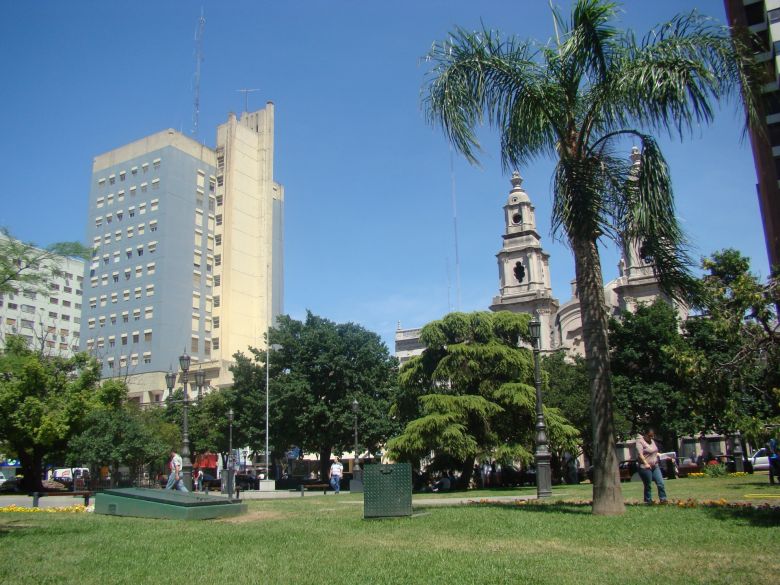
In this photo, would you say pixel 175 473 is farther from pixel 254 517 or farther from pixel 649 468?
pixel 649 468

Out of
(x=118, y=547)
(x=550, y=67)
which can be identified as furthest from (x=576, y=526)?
(x=550, y=67)

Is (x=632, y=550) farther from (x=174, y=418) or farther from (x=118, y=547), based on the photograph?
(x=174, y=418)

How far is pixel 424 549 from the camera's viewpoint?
334 inches

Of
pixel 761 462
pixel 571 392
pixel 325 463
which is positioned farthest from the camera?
pixel 325 463

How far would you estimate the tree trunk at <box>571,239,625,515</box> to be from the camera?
11680mm

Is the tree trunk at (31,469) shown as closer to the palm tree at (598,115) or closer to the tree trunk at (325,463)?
the tree trunk at (325,463)

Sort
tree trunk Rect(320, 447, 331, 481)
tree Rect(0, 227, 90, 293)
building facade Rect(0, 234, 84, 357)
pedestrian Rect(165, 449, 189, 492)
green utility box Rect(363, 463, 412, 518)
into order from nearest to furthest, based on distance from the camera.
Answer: green utility box Rect(363, 463, 412, 518), tree Rect(0, 227, 90, 293), pedestrian Rect(165, 449, 189, 492), tree trunk Rect(320, 447, 331, 481), building facade Rect(0, 234, 84, 357)

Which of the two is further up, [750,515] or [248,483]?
[750,515]

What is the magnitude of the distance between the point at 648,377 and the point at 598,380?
32.0 m

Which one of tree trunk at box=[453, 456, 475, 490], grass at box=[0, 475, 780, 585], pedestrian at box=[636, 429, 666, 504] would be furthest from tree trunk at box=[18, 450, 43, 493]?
pedestrian at box=[636, 429, 666, 504]

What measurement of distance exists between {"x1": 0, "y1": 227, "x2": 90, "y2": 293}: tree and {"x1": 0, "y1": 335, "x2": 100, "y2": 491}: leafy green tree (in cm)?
1662

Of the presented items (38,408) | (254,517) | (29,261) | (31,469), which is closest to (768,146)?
(254,517)

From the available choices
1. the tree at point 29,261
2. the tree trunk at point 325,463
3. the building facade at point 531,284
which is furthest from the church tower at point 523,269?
the tree at point 29,261

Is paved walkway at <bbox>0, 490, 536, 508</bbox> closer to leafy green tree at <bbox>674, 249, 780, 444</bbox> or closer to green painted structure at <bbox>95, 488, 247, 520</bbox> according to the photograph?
green painted structure at <bbox>95, 488, 247, 520</bbox>
